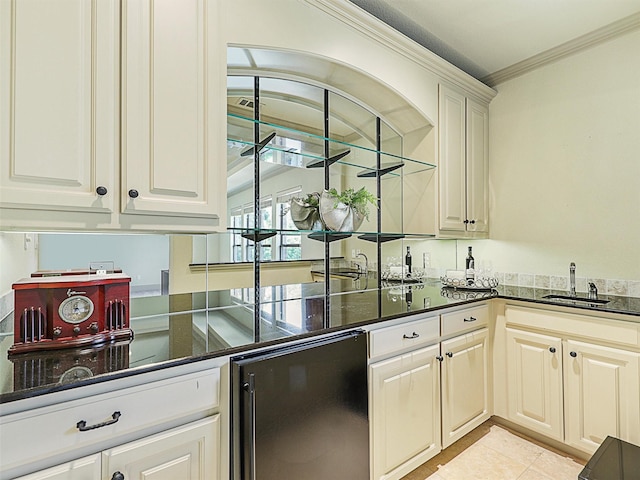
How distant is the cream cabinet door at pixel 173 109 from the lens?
1212mm

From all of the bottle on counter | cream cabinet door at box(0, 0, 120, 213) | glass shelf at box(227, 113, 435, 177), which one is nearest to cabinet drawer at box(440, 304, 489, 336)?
the bottle on counter

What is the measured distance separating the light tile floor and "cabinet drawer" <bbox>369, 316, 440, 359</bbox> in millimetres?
755

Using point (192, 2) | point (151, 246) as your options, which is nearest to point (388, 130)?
point (192, 2)

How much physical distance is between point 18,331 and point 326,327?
107cm

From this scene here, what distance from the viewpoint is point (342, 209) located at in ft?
6.72

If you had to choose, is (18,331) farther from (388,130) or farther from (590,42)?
(590,42)

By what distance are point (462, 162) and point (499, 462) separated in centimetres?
204

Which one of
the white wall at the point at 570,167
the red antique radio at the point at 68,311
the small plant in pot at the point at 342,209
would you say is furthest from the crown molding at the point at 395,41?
the red antique radio at the point at 68,311

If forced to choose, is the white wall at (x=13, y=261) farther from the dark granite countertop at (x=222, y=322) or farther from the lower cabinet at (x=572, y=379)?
the lower cabinet at (x=572, y=379)

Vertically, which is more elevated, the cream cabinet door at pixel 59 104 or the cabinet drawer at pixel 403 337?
the cream cabinet door at pixel 59 104

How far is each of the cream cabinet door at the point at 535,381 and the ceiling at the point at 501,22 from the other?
2000 mm

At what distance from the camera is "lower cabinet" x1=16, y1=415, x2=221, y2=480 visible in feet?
3.02

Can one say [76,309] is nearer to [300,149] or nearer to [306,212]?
[306,212]

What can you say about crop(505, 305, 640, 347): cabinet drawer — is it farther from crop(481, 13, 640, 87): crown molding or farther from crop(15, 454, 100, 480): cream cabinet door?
crop(15, 454, 100, 480): cream cabinet door
